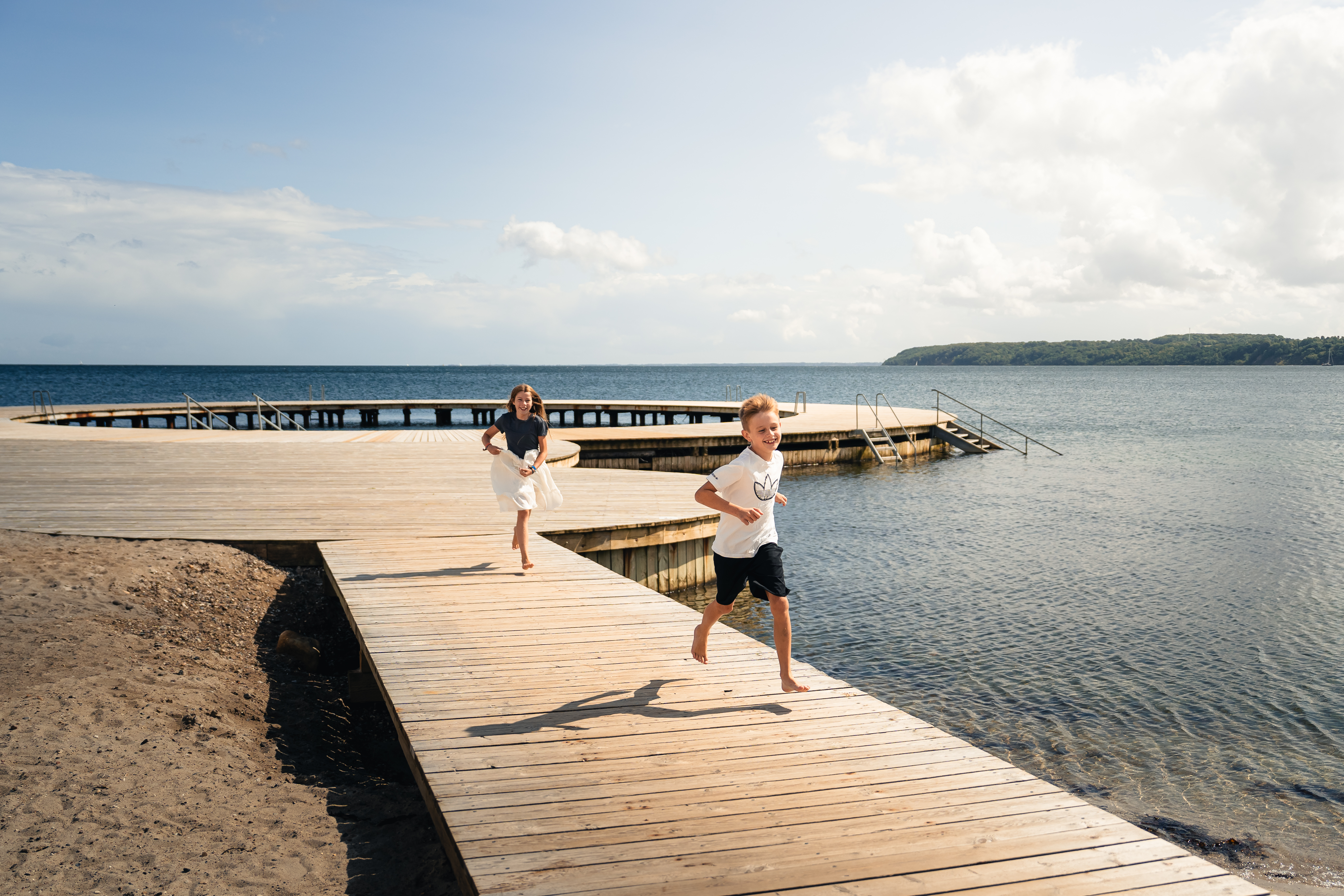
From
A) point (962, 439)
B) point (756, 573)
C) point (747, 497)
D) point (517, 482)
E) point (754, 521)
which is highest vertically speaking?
point (747, 497)

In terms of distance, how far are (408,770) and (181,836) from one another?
1.86 meters

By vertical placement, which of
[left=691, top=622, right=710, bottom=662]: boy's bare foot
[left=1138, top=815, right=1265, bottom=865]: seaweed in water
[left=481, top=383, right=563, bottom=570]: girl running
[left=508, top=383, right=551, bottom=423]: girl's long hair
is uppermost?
[left=508, top=383, right=551, bottom=423]: girl's long hair

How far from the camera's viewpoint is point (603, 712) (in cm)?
435

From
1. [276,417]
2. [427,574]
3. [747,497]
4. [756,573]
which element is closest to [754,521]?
[747,497]

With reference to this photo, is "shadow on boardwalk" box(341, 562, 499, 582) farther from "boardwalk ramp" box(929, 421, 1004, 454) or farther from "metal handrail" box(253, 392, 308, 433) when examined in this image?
"boardwalk ramp" box(929, 421, 1004, 454)

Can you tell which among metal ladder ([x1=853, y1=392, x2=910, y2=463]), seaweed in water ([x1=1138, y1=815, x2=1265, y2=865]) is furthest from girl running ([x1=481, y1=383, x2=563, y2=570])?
metal ladder ([x1=853, y1=392, x2=910, y2=463])

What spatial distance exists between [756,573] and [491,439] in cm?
377

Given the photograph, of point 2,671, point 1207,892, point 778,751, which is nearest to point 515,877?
point 778,751

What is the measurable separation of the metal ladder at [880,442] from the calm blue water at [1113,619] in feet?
2.98

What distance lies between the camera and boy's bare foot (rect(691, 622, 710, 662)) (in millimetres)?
4891

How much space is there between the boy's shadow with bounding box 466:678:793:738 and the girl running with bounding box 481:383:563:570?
3094 millimetres

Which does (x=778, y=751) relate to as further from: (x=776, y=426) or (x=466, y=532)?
(x=466, y=532)

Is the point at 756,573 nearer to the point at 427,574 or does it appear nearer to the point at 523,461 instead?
the point at 523,461

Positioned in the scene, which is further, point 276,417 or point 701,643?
point 276,417
